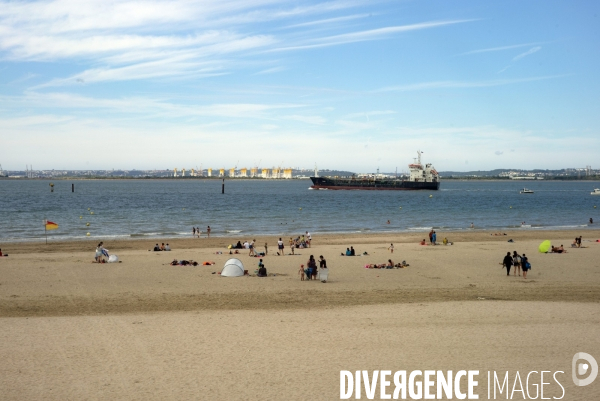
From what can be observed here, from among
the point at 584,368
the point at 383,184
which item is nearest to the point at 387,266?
the point at 584,368

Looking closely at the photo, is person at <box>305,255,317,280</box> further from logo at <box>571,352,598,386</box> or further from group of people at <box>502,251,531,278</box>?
logo at <box>571,352,598,386</box>

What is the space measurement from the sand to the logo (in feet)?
0.55

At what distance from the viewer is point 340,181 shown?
14888 centimetres

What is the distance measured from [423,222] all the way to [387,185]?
92345 millimetres

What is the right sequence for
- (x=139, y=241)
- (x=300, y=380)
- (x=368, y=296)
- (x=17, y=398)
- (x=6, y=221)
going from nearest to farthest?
(x=17, y=398)
(x=300, y=380)
(x=368, y=296)
(x=139, y=241)
(x=6, y=221)

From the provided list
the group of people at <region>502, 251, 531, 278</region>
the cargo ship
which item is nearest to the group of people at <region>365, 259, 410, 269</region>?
the group of people at <region>502, 251, 531, 278</region>

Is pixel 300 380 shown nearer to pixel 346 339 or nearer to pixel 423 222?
pixel 346 339

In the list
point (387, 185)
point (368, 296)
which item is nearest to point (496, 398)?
point (368, 296)

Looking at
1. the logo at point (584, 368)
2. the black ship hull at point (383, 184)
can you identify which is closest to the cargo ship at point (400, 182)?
the black ship hull at point (383, 184)

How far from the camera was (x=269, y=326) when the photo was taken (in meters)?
13.6

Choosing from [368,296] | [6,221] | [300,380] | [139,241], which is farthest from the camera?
[6,221]

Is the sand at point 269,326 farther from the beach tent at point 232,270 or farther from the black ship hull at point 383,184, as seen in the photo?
the black ship hull at point 383,184

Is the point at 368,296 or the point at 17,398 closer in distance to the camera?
the point at 17,398

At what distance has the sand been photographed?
393 inches
